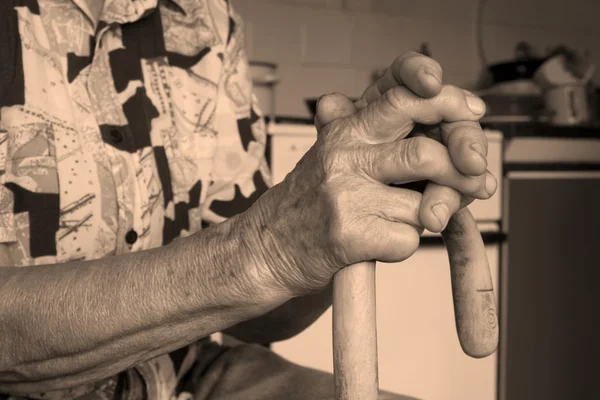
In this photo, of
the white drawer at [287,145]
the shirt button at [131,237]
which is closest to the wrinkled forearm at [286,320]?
the shirt button at [131,237]

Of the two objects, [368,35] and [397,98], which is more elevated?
[368,35]

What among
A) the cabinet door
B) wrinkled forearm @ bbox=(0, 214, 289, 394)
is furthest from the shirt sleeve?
the cabinet door

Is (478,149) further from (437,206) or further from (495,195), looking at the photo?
(495,195)

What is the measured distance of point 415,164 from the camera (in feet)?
1.70

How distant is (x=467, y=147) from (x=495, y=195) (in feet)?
4.33

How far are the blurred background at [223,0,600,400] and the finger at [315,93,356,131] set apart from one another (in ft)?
3.20

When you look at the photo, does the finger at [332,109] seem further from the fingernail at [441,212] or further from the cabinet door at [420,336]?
the cabinet door at [420,336]

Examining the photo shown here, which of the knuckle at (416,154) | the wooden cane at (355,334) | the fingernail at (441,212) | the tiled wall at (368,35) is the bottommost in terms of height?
the wooden cane at (355,334)

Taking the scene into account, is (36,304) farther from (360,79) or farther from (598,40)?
(598,40)

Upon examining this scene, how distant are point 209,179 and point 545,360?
1.40m

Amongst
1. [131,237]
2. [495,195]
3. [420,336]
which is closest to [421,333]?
[420,336]

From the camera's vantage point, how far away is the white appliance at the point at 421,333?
161cm

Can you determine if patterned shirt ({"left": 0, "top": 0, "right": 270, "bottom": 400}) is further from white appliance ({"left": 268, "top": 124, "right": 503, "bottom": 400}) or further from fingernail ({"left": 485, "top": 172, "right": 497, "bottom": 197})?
white appliance ({"left": 268, "top": 124, "right": 503, "bottom": 400})

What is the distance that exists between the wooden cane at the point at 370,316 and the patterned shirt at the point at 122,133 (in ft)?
1.12
